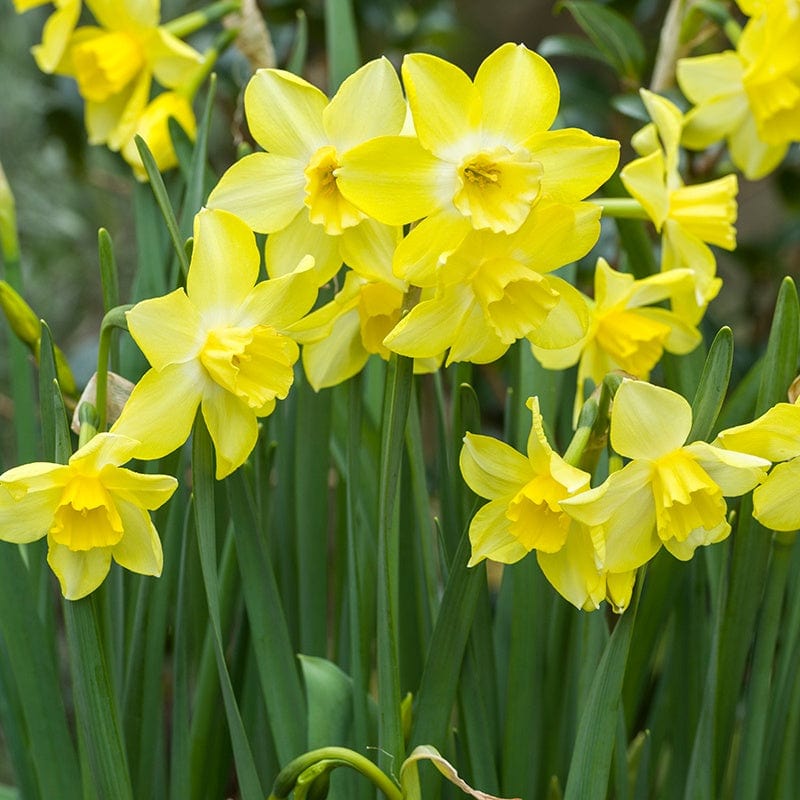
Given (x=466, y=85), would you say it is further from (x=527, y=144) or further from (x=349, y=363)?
(x=349, y=363)

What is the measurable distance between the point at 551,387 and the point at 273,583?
0.92ft

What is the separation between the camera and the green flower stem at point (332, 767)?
0.59 meters

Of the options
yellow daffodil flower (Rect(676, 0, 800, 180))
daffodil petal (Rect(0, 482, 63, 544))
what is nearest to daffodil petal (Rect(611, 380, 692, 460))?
daffodil petal (Rect(0, 482, 63, 544))

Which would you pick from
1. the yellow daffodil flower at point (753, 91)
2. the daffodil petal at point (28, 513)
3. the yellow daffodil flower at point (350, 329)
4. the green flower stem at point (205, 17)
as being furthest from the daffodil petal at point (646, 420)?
the green flower stem at point (205, 17)

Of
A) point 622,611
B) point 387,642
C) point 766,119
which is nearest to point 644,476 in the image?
point 622,611

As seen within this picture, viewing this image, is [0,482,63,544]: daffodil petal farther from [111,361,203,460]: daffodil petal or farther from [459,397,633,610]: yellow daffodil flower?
[459,397,633,610]: yellow daffodil flower

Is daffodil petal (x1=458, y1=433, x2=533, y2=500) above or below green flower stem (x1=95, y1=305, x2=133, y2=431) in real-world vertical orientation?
below

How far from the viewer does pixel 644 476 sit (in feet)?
1.91

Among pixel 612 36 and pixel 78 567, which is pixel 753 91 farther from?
pixel 78 567

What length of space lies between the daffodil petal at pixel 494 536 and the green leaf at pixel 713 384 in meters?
0.11

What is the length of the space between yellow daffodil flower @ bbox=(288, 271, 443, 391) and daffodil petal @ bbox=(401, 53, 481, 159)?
0.26 feet

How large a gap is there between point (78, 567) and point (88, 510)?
35 millimetres

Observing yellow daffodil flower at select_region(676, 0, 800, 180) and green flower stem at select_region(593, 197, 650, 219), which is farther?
yellow daffodil flower at select_region(676, 0, 800, 180)

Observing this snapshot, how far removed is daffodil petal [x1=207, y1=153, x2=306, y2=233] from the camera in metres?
0.60
